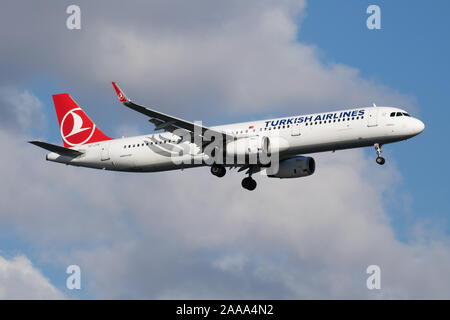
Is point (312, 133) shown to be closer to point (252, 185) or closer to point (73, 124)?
point (252, 185)

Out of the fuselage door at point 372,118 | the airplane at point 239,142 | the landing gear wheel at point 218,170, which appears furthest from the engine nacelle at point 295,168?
the fuselage door at point 372,118

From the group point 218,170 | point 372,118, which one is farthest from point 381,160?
point 218,170

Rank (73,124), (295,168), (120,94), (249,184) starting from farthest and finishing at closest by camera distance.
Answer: (73,124) < (249,184) < (295,168) < (120,94)

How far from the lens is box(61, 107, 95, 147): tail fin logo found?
68688 mm

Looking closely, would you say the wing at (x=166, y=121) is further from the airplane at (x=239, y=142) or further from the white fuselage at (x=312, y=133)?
the white fuselage at (x=312, y=133)

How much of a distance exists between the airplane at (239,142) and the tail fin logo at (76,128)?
0.08 metres

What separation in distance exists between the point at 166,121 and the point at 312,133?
9.99 m

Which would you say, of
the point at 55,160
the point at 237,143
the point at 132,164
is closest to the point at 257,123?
the point at 237,143

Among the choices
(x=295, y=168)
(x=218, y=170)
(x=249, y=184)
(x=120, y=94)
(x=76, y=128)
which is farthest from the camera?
(x=76, y=128)

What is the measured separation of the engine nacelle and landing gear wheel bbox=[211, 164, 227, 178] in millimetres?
4069

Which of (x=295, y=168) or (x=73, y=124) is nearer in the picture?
(x=295, y=168)

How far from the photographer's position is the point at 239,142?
59062 mm

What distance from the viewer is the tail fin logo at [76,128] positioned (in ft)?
225

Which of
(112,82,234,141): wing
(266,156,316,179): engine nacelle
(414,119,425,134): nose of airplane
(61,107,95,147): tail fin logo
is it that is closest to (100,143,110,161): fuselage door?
(61,107,95,147): tail fin logo
